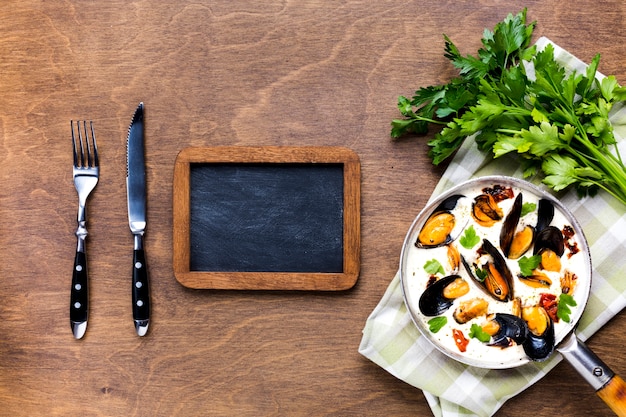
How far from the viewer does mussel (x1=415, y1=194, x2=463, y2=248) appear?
4.51ft

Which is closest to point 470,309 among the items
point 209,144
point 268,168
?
point 268,168

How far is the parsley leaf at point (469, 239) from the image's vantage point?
1.36m

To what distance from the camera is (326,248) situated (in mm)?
1470

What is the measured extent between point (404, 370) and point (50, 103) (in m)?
1.23

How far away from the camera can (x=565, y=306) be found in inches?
53.1

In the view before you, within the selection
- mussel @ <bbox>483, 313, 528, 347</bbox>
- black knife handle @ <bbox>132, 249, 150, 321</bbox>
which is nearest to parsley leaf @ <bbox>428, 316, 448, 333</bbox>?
mussel @ <bbox>483, 313, 528, 347</bbox>

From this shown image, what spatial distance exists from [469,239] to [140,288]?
0.89 metres

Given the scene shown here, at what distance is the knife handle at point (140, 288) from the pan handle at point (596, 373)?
1.09 metres

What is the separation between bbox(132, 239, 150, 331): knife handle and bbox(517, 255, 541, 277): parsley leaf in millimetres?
995

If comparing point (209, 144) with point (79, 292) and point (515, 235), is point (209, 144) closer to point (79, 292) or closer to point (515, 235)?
point (79, 292)

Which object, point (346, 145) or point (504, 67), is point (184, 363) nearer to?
point (346, 145)

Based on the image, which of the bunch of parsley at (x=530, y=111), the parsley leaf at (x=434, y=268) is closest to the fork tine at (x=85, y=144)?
the bunch of parsley at (x=530, y=111)

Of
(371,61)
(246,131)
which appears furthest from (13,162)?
(371,61)

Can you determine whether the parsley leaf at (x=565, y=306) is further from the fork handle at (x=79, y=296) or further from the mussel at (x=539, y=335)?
the fork handle at (x=79, y=296)
